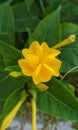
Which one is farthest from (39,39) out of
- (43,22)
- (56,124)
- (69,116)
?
(56,124)

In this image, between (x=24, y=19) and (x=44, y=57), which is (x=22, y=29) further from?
(x=44, y=57)

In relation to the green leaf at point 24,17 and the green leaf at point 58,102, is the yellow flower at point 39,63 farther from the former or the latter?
the green leaf at point 24,17

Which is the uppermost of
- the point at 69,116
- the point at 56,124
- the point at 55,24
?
the point at 55,24

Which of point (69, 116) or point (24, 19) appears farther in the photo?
point (24, 19)

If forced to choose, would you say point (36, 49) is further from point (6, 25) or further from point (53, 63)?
point (6, 25)

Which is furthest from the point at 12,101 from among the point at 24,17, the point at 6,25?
the point at 24,17

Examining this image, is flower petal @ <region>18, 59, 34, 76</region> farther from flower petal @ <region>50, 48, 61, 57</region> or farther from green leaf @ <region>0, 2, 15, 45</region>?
green leaf @ <region>0, 2, 15, 45</region>
